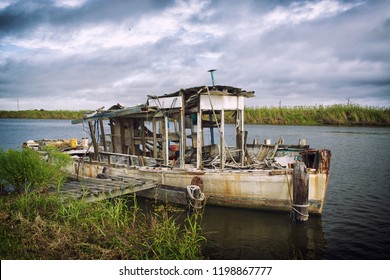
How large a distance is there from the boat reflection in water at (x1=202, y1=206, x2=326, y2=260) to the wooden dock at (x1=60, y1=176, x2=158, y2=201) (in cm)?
246

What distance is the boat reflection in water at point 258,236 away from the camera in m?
7.35

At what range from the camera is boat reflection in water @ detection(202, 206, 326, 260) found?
735 centimetres

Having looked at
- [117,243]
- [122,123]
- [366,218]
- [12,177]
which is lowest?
[366,218]

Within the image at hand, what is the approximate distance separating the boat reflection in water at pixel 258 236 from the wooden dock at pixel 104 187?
8.07ft

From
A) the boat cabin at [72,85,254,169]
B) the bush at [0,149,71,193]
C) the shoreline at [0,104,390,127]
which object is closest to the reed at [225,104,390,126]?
the shoreline at [0,104,390,127]

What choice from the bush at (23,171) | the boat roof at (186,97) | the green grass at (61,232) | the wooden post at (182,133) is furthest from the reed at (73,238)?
the boat roof at (186,97)

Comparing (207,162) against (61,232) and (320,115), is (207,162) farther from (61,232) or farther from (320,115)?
(320,115)

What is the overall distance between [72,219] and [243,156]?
270 inches

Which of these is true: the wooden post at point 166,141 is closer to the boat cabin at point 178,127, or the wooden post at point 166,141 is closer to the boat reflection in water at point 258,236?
the boat cabin at point 178,127

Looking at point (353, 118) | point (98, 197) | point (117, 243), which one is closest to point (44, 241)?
point (117, 243)

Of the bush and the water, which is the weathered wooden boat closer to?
the water

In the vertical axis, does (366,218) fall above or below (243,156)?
below

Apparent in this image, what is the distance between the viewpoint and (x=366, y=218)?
955cm
